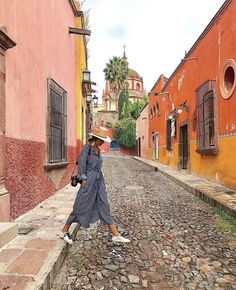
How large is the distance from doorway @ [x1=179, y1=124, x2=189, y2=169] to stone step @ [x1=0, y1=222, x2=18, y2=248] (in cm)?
1026

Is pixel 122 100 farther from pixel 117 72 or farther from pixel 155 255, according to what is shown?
pixel 155 255

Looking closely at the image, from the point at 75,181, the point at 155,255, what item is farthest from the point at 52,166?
the point at 155,255

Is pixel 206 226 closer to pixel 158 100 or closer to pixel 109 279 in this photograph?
pixel 109 279

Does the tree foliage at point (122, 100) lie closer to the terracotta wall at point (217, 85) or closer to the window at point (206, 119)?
the terracotta wall at point (217, 85)

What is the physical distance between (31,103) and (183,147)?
946 cm

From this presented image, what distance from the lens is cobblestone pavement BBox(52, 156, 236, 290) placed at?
299 cm

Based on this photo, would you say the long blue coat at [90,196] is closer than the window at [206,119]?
Yes

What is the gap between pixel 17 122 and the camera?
4.78 m

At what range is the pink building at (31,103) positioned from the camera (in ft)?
14.2

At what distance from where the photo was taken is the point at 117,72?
2018 inches

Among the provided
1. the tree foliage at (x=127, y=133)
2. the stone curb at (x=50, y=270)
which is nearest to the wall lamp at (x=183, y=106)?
the stone curb at (x=50, y=270)

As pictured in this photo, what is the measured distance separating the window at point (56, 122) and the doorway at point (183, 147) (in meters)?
6.50

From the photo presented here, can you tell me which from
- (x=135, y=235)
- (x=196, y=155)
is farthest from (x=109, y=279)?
(x=196, y=155)

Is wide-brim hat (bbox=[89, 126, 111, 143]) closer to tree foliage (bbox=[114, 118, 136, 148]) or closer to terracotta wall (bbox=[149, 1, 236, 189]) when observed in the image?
terracotta wall (bbox=[149, 1, 236, 189])
